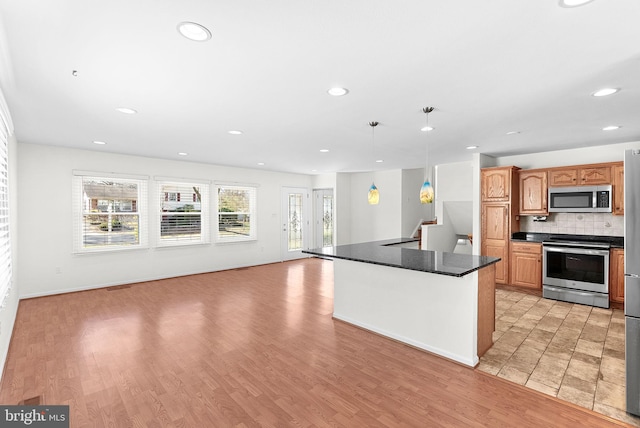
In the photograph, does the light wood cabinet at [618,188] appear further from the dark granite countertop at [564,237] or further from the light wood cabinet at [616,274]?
the light wood cabinet at [616,274]

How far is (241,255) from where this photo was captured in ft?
24.6

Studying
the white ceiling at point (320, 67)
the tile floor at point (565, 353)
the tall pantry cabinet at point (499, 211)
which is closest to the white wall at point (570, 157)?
the tall pantry cabinet at point (499, 211)

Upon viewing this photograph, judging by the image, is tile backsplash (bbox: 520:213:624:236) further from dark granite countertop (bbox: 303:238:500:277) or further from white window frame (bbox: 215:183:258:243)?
white window frame (bbox: 215:183:258:243)

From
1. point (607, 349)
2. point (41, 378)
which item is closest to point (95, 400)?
point (41, 378)

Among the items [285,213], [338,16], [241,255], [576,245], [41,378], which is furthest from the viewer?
[285,213]

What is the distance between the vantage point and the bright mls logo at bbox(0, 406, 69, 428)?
1.98 meters

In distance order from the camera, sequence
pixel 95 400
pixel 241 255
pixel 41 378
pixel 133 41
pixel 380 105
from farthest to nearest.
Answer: pixel 241 255
pixel 380 105
pixel 41 378
pixel 95 400
pixel 133 41

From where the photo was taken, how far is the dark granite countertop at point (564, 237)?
4.66 m

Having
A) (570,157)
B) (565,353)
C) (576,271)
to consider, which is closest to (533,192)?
(570,157)

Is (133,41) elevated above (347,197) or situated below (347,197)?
above

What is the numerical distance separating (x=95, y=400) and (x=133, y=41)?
2.58 meters

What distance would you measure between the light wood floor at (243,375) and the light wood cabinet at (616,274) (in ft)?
10.6

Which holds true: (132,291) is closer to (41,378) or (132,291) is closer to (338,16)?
(41,378)

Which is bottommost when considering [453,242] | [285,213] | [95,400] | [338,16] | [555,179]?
[95,400]
